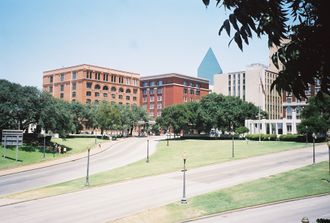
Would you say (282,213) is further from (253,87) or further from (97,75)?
(253,87)

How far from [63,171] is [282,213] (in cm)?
3250

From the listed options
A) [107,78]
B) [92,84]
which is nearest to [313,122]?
[92,84]

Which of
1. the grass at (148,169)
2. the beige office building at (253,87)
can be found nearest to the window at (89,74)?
the beige office building at (253,87)

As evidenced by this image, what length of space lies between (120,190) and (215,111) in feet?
206

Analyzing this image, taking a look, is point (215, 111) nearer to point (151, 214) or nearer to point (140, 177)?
point (140, 177)

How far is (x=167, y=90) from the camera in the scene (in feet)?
469

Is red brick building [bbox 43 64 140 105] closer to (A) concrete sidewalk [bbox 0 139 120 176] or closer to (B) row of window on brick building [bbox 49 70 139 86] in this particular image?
(B) row of window on brick building [bbox 49 70 139 86]

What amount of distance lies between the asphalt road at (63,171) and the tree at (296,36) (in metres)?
35.9

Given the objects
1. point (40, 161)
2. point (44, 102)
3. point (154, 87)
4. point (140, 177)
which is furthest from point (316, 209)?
point (154, 87)

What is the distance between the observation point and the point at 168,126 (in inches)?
3856

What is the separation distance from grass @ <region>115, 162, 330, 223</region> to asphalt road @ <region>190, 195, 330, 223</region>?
1090 millimetres

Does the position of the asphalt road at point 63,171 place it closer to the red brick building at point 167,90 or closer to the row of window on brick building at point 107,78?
the row of window on brick building at point 107,78

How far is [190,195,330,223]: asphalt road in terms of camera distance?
23.1 metres

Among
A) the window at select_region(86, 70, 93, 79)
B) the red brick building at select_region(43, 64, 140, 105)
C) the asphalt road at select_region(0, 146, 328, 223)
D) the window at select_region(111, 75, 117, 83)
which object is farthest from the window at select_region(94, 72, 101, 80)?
the asphalt road at select_region(0, 146, 328, 223)
